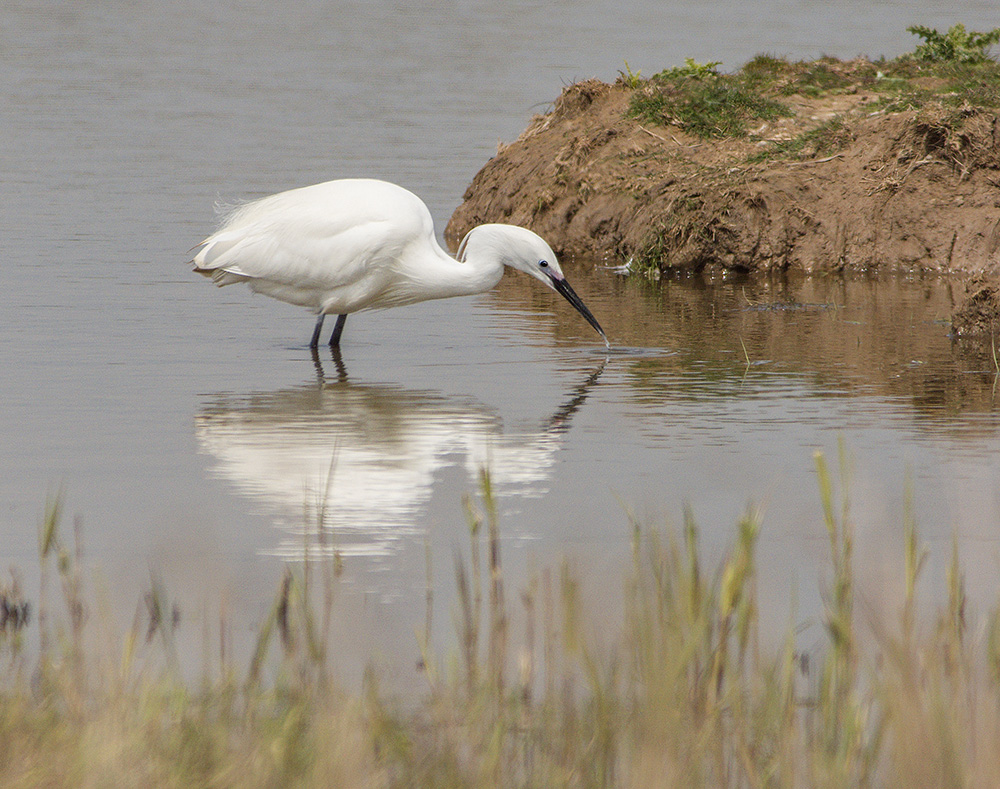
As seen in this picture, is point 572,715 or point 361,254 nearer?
point 572,715

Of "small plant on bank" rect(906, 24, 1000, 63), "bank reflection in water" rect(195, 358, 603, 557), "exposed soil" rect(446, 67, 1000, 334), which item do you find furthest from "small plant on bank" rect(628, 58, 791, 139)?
"bank reflection in water" rect(195, 358, 603, 557)

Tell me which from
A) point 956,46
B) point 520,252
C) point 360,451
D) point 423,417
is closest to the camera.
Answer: point 360,451

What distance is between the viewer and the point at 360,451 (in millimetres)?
6859

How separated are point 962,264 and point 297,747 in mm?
10101

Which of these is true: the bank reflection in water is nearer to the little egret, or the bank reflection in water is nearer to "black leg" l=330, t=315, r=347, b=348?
the little egret

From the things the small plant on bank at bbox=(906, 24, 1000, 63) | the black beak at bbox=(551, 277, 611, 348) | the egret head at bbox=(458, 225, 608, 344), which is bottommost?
the black beak at bbox=(551, 277, 611, 348)

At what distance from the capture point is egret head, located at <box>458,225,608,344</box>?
368 inches

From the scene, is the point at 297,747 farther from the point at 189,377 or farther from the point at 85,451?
the point at 189,377

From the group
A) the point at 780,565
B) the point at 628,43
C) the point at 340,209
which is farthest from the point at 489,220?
the point at 628,43

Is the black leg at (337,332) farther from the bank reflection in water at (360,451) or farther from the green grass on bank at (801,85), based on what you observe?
the green grass on bank at (801,85)

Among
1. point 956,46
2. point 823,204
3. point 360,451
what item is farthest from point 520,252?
point 956,46

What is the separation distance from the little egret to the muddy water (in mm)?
388

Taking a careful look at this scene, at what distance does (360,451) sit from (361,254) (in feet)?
9.12

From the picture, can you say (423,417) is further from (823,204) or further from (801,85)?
(801,85)
